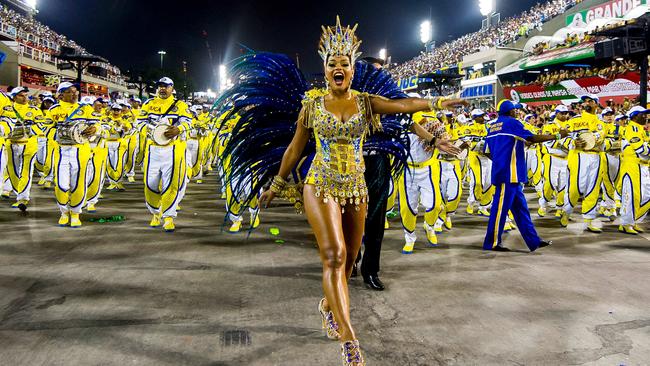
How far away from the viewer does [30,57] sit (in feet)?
118

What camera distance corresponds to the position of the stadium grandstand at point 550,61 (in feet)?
72.4

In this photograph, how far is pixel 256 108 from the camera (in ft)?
13.2

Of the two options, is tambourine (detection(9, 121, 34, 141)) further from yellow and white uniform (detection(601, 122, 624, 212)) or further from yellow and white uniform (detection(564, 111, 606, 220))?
yellow and white uniform (detection(601, 122, 624, 212))

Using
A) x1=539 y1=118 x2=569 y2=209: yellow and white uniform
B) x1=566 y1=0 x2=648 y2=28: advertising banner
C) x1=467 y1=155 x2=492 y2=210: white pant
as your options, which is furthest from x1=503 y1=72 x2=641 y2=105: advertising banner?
x1=467 y1=155 x2=492 y2=210: white pant

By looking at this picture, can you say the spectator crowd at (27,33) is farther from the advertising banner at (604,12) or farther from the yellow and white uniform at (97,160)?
the advertising banner at (604,12)

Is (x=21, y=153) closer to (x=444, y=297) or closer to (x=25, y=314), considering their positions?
(x=25, y=314)

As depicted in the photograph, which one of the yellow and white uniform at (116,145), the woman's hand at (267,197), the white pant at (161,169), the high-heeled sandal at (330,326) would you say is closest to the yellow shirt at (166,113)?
the white pant at (161,169)

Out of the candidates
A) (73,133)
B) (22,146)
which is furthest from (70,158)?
(22,146)

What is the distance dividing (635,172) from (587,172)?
0.67m

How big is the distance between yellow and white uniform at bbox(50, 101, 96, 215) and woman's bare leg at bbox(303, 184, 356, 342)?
5468mm

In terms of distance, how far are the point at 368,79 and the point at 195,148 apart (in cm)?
987

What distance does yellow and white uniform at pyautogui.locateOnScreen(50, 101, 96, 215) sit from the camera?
723 cm

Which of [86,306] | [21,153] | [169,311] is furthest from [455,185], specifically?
[21,153]

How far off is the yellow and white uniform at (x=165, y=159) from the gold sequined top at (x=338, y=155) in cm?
434
